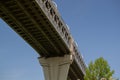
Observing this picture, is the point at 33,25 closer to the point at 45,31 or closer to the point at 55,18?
the point at 45,31

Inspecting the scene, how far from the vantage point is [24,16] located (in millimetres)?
50500

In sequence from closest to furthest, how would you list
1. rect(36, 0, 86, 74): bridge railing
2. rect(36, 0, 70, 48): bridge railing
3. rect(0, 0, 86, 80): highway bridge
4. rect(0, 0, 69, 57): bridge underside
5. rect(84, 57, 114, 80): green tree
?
rect(84, 57, 114, 80): green tree, rect(0, 0, 69, 57): bridge underside, rect(0, 0, 86, 80): highway bridge, rect(36, 0, 70, 48): bridge railing, rect(36, 0, 86, 74): bridge railing

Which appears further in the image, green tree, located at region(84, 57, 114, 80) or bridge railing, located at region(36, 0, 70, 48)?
bridge railing, located at region(36, 0, 70, 48)

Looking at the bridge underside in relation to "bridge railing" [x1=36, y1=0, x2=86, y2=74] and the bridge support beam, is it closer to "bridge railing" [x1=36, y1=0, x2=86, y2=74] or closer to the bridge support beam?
"bridge railing" [x1=36, y1=0, x2=86, y2=74]

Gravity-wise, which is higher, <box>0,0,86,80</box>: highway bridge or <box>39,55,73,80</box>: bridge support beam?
<box>0,0,86,80</box>: highway bridge

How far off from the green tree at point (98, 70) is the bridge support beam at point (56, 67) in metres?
26.4

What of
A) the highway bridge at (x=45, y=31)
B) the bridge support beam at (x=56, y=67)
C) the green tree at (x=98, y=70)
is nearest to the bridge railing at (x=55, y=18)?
the highway bridge at (x=45, y=31)

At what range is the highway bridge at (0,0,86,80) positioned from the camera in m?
48.1

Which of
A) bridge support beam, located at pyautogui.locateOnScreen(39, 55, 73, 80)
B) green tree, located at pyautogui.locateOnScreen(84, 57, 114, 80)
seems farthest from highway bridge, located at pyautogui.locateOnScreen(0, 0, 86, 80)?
green tree, located at pyautogui.locateOnScreen(84, 57, 114, 80)

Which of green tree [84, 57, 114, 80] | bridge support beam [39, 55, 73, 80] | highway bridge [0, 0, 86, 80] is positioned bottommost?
green tree [84, 57, 114, 80]

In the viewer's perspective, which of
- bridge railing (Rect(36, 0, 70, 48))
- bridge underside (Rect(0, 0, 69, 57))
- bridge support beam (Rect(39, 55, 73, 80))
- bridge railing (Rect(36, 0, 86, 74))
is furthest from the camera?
bridge support beam (Rect(39, 55, 73, 80))

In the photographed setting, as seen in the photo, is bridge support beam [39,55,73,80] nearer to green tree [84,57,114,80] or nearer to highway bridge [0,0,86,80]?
highway bridge [0,0,86,80]

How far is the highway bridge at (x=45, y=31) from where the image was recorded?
48.1m

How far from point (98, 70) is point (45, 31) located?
2016cm
